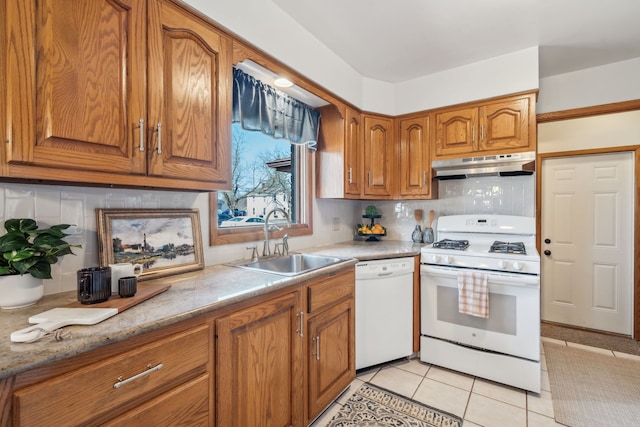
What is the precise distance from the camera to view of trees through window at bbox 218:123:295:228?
2.13 metres

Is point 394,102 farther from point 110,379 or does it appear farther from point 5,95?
point 110,379

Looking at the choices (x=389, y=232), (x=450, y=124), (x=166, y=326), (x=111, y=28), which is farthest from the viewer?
(x=389, y=232)

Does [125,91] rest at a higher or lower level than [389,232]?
higher

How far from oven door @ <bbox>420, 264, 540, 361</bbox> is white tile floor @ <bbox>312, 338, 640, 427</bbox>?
26 cm

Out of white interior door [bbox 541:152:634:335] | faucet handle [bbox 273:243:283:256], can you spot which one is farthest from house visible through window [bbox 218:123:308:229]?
white interior door [bbox 541:152:634:335]

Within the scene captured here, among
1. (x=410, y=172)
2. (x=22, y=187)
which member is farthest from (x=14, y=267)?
(x=410, y=172)

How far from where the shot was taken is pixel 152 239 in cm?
→ 151

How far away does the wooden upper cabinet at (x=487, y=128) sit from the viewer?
8.00 feet

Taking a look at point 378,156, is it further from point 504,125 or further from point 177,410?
point 177,410

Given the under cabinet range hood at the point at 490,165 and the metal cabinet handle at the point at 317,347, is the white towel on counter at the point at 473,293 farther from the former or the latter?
the metal cabinet handle at the point at 317,347

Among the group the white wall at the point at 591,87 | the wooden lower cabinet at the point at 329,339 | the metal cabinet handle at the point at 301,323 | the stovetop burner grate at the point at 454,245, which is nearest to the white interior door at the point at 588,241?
the white wall at the point at 591,87

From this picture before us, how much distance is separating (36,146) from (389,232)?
2900 mm

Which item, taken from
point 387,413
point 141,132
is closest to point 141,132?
point 141,132

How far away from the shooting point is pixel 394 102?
120 inches
